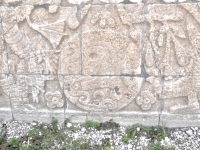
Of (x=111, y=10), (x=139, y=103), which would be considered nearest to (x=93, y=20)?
(x=111, y=10)

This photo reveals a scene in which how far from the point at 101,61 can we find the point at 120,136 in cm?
106

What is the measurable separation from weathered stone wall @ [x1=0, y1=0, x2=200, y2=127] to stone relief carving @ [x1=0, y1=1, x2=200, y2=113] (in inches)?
0.5

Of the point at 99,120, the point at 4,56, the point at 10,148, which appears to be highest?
the point at 4,56

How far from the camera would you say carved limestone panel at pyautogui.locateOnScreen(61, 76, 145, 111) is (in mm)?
3600

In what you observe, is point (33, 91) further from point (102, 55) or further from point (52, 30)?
point (102, 55)

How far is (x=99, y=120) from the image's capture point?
379 centimetres

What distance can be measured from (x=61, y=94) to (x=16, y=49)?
0.86 m

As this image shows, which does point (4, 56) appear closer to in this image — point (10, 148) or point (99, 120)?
point (10, 148)

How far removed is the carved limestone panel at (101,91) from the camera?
11.8 feet

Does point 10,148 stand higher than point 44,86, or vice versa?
point 44,86

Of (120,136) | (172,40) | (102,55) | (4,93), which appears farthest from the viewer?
(4,93)

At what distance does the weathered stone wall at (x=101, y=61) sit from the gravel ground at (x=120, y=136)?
0.12 metres

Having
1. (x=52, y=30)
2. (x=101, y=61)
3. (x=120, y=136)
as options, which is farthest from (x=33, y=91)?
(x=120, y=136)

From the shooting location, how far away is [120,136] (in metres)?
3.62
